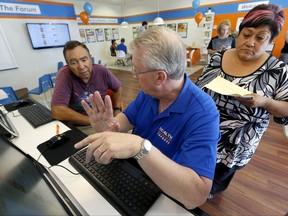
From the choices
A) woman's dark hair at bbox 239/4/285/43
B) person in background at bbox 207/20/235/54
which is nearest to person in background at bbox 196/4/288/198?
woman's dark hair at bbox 239/4/285/43

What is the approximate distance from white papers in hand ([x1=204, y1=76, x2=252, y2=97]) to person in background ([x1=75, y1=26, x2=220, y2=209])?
0.22 metres

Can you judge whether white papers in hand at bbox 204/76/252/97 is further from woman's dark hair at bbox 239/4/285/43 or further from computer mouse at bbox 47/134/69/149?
computer mouse at bbox 47/134/69/149

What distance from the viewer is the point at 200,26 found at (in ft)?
26.1

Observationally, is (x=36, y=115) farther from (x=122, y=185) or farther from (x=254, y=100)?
(x=254, y=100)

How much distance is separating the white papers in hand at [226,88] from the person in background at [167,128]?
0.22 meters

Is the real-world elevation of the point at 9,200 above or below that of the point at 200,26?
below

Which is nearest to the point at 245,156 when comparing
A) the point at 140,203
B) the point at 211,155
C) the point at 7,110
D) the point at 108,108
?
the point at 211,155

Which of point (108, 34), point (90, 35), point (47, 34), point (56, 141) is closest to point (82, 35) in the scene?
point (90, 35)

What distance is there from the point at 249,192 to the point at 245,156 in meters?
A: 0.77

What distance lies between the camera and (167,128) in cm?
86

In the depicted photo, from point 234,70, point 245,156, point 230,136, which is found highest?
point 234,70

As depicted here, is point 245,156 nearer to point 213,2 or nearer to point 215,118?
point 215,118

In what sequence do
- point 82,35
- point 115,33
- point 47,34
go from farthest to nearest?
point 115,33 < point 82,35 < point 47,34

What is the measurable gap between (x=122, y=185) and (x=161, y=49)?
63 cm
